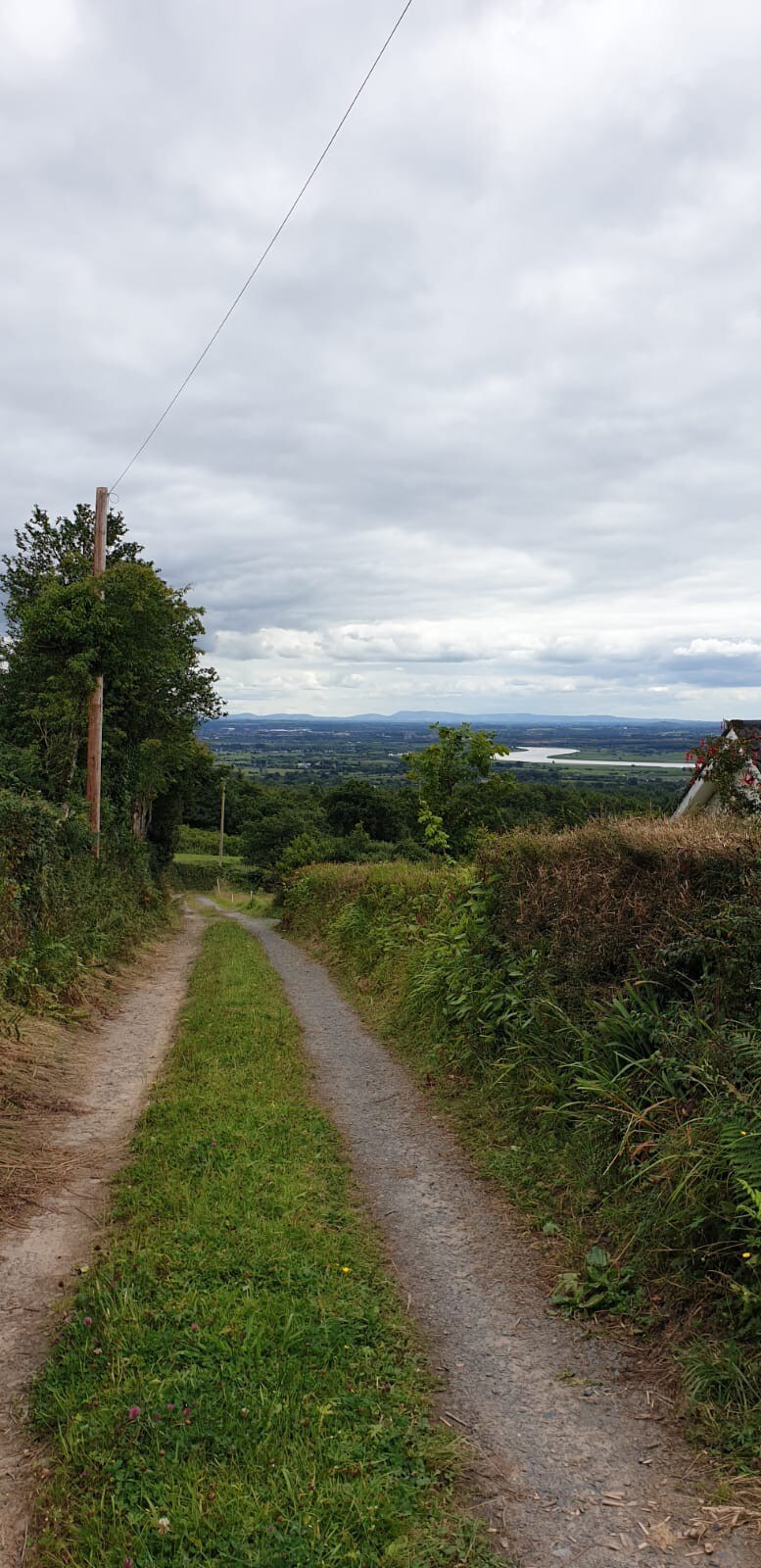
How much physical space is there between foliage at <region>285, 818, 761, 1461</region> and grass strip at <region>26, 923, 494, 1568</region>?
1092 mm

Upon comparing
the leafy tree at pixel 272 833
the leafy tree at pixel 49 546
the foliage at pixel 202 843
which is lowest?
the foliage at pixel 202 843

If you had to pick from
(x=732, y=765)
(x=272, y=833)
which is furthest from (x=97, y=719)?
(x=272, y=833)

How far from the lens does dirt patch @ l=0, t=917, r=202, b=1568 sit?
3.01 m

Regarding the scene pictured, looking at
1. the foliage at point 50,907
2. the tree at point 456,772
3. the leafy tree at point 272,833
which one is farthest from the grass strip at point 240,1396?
the leafy tree at point 272,833

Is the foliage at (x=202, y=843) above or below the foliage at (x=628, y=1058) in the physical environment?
below

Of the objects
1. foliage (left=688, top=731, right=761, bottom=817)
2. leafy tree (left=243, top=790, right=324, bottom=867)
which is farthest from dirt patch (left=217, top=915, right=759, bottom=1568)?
leafy tree (left=243, top=790, right=324, bottom=867)

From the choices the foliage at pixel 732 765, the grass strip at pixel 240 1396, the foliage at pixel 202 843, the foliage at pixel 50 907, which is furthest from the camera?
the foliage at pixel 202 843

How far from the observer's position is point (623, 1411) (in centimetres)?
330

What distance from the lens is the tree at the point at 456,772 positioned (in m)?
17.9

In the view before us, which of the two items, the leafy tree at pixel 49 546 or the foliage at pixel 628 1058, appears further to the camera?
the leafy tree at pixel 49 546

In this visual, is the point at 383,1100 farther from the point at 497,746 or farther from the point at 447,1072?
the point at 497,746

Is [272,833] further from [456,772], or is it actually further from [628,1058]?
[628,1058]

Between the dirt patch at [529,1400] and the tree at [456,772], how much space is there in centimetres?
1220

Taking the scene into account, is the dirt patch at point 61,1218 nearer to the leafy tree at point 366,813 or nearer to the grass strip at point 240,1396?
the grass strip at point 240,1396
